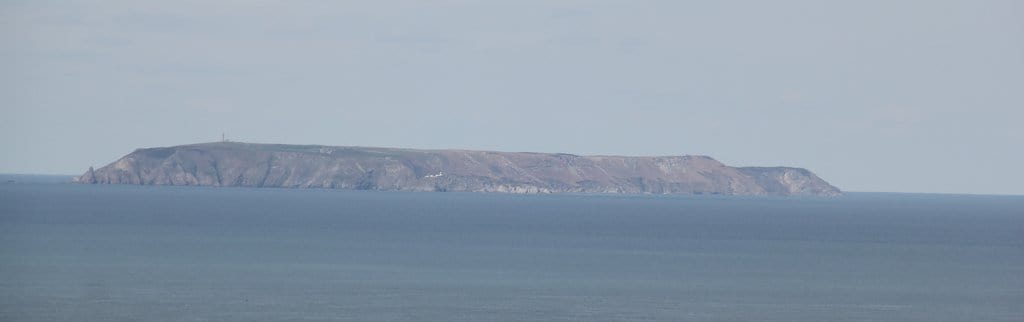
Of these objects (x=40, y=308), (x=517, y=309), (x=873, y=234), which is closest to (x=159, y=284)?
(x=40, y=308)

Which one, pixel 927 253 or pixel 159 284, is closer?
pixel 159 284

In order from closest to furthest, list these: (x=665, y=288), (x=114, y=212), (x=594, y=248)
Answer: (x=665, y=288), (x=594, y=248), (x=114, y=212)

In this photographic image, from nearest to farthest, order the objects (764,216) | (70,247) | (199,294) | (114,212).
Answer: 1. (199,294)
2. (70,247)
3. (114,212)
4. (764,216)

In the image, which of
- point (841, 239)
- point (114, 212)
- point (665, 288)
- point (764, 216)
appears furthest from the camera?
point (764, 216)

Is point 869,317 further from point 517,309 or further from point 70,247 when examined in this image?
point 70,247

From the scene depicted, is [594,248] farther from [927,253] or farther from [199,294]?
[199,294]

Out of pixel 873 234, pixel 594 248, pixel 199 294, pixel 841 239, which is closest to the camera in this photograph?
pixel 199 294

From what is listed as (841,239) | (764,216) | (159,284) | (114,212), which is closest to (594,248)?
(841,239)
